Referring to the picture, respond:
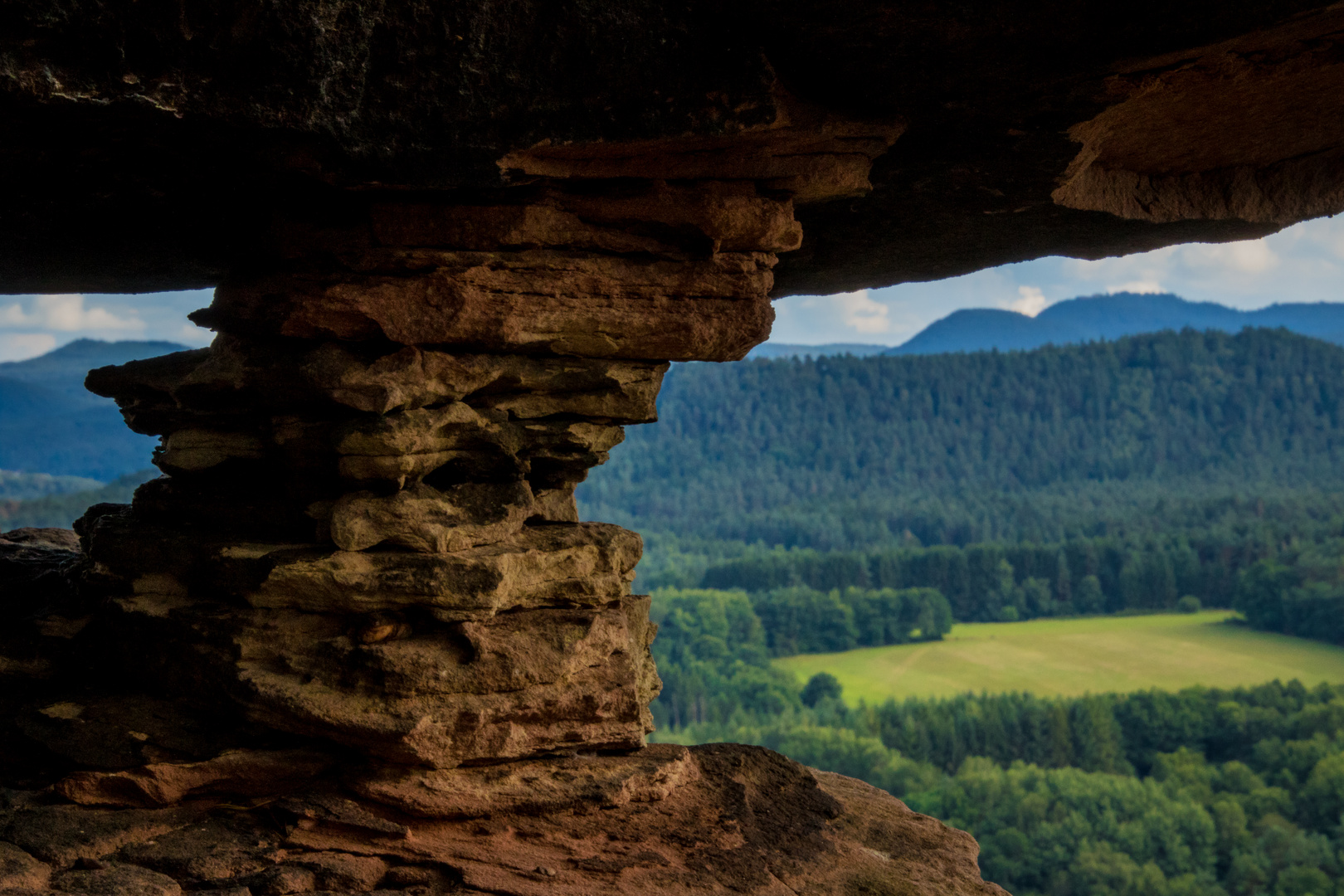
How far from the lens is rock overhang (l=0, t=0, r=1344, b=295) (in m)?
6.73

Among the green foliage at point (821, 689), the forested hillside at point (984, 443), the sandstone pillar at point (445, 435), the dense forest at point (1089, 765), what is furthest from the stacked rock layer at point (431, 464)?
the forested hillside at point (984, 443)

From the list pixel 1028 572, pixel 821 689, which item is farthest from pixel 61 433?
pixel 1028 572

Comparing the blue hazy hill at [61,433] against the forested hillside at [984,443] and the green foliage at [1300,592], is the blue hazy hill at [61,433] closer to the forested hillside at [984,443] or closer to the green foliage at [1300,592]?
the forested hillside at [984,443]

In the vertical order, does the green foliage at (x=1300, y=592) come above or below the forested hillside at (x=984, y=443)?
below

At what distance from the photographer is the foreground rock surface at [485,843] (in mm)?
7734

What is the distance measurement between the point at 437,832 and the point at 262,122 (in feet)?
17.7

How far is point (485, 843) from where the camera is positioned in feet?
27.1

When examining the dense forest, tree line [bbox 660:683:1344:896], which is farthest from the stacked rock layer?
the dense forest

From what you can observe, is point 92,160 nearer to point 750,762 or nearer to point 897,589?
point 750,762

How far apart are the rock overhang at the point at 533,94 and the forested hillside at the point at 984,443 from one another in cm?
8009

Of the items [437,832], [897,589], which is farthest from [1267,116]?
[897,589]

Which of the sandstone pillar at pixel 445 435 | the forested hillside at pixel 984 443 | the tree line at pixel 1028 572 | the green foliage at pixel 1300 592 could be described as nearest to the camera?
the sandstone pillar at pixel 445 435

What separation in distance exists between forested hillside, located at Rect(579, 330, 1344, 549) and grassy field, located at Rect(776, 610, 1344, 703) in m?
13.4

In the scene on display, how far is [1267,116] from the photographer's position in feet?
32.7
